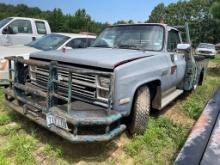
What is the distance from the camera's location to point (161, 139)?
4.92m

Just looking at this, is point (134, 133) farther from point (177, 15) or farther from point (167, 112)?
point (177, 15)

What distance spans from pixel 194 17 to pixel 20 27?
197ft

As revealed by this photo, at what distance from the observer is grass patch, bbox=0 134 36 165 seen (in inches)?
153

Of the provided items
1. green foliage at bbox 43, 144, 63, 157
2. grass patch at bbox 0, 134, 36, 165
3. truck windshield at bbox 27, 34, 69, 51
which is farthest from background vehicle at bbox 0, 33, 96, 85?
green foliage at bbox 43, 144, 63, 157

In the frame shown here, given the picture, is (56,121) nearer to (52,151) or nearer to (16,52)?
(52,151)

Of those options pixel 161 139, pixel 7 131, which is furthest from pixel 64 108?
pixel 161 139

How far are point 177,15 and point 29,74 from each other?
68017 mm

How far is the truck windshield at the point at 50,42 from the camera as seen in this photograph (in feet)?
28.2

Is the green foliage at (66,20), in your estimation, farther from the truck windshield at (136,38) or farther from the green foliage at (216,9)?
the truck windshield at (136,38)

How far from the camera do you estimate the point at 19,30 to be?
39.7ft

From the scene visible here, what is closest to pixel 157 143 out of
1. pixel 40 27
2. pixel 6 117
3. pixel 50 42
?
pixel 6 117

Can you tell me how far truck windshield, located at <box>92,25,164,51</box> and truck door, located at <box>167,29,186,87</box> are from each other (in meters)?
0.37

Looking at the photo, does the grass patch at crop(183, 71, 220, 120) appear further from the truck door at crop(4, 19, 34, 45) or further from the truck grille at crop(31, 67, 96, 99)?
the truck door at crop(4, 19, 34, 45)

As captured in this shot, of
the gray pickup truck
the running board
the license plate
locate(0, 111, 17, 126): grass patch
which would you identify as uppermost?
the gray pickup truck
